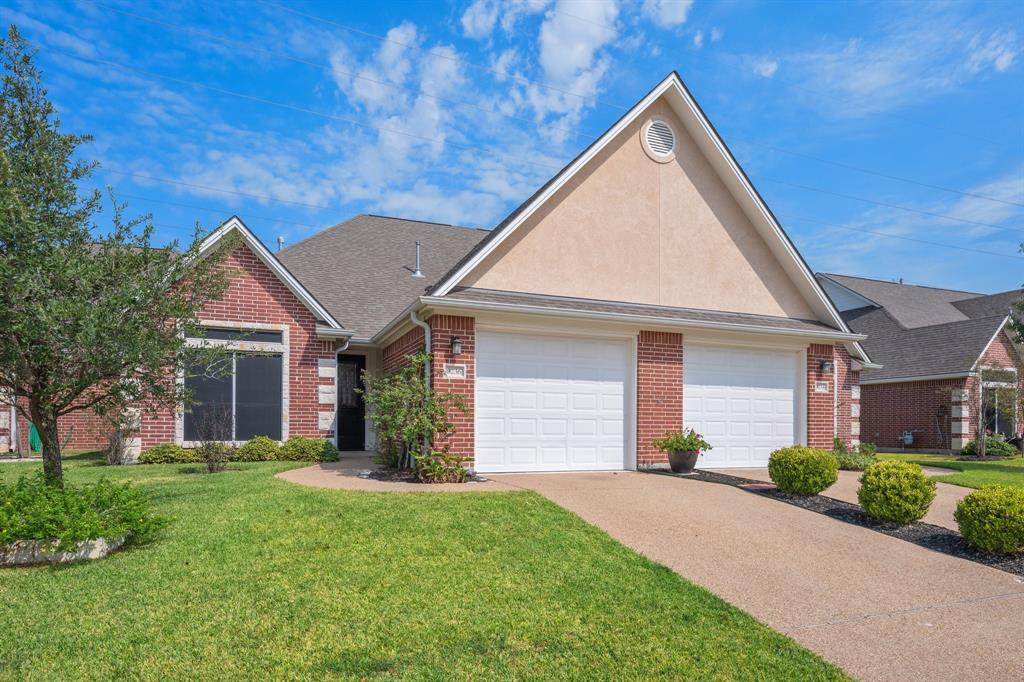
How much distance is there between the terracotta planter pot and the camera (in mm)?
12086

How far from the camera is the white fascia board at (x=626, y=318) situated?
11070mm

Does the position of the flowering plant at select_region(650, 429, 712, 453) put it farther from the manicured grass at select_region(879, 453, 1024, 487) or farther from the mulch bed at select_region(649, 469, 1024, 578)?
the manicured grass at select_region(879, 453, 1024, 487)

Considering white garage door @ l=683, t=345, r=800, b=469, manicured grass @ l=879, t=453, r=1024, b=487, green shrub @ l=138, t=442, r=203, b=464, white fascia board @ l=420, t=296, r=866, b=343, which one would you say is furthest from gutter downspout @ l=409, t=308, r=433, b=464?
manicured grass @ l=879, t=453, r=1024, b=487

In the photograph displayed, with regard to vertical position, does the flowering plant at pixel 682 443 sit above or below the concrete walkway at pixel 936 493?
above

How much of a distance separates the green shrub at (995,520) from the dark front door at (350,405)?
14027 mm

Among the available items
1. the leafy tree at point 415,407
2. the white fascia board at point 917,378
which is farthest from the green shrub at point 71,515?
the white fascia board at point 917,378

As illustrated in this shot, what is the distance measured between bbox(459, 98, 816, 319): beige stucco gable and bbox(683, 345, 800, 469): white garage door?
111 cm

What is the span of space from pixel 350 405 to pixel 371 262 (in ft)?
15.6

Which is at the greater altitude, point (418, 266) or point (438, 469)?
point (418, 266)

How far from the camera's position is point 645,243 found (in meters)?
13.5

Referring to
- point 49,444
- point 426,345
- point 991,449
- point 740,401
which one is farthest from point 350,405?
point 991,449

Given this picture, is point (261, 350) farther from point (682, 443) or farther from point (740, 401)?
point (740, 401)

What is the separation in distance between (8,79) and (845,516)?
37.5ft

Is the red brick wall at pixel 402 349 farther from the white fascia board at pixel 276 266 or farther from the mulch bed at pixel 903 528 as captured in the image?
the mulch bed at pixel 903 528
